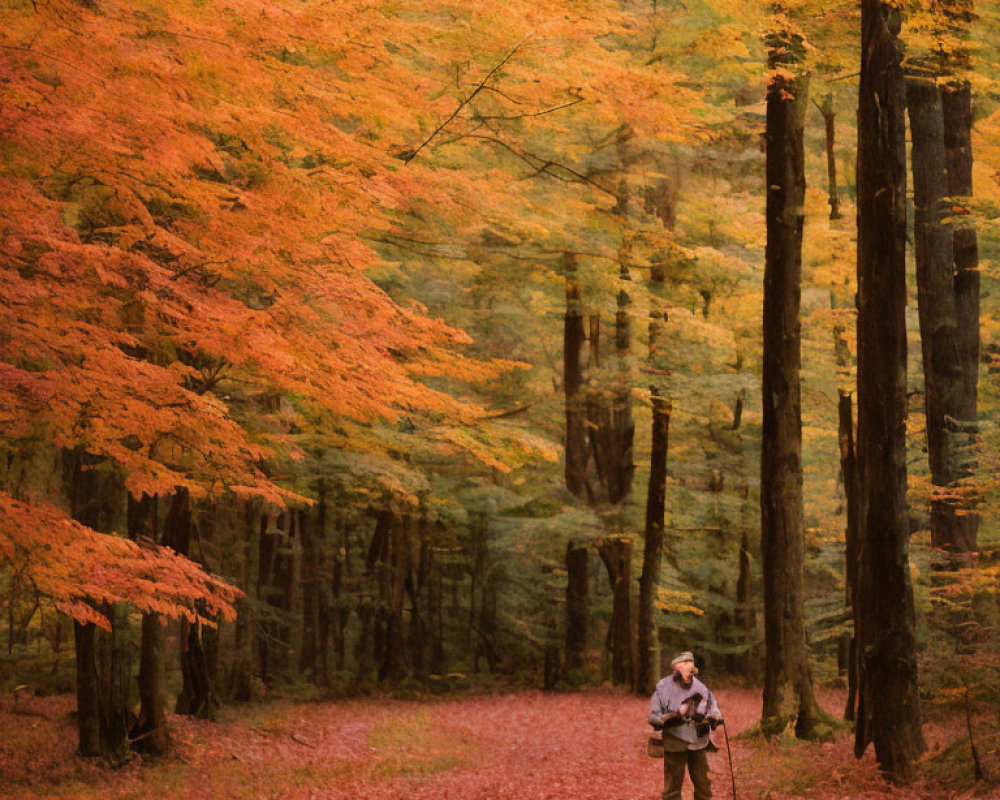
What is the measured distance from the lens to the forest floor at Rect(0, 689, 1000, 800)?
431 inches

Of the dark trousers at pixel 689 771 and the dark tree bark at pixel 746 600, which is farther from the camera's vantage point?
the dark tree bark at pixel 746 600

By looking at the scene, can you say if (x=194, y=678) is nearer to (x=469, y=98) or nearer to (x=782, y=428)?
(x=782, y=428)

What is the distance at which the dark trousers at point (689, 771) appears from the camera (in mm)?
9055

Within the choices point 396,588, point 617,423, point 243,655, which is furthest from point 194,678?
point 617,423

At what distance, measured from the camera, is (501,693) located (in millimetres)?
29234

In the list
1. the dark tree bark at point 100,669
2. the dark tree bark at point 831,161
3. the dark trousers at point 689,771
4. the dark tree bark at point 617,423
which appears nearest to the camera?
the dark trousers at point 689,771

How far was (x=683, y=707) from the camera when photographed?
8883 mm

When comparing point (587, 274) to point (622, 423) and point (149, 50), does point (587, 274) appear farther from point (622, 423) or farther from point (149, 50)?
point (149, 50)

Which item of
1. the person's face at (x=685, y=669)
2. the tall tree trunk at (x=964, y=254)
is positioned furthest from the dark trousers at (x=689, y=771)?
the tall tree trunk at (x=964, y=254)

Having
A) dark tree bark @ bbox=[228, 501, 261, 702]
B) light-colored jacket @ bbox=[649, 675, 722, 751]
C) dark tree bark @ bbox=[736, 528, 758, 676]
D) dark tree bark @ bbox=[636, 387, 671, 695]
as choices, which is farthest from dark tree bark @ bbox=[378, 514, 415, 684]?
light-colored jacket @ bbox=[649, 675, 722, 751]

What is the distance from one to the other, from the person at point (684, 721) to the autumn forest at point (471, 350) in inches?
72.0

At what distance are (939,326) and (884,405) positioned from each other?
5.68 meters

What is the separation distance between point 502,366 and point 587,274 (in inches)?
267

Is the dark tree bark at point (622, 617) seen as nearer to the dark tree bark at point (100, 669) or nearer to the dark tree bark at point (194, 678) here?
the dark tree bark at point (194, 678)
